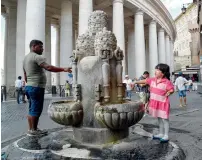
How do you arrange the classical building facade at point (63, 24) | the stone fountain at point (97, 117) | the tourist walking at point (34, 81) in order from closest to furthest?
the stone fountain at point (97, 117) → the tourist walking at point (34, 81) → the classical building facade at point (63, 24)

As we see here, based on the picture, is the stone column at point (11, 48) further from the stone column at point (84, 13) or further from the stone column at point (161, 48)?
the stone column at point (161, 48)

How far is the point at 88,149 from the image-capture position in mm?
3133

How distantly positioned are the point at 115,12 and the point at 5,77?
13.5 metres

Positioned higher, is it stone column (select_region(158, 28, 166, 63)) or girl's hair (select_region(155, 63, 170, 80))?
stone column (select_region(158, 28, 166, 63))

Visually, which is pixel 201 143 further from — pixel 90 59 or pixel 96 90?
pixel 90 59

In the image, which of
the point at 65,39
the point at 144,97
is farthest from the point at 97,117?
the point at 65,39

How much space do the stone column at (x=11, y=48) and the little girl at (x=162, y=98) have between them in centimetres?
2017

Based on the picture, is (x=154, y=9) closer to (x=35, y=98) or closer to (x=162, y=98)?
(x=162, y=98)

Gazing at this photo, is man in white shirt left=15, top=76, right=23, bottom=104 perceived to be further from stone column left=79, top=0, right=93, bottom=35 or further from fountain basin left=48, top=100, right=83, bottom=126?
fountain basin left=48, top=100, right=83, bottom=126

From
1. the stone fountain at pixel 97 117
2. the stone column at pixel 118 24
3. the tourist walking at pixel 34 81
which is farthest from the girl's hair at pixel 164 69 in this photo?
the stone column at pixel 118 24

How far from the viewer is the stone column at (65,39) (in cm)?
1944

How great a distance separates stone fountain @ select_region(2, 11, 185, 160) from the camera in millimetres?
2992

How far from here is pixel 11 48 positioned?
2133 cm

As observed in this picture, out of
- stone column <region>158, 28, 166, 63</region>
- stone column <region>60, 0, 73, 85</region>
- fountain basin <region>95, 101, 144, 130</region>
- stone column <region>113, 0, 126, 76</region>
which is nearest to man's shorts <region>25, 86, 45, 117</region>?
fountain basin <region>95, 101, 144, 130</region>
